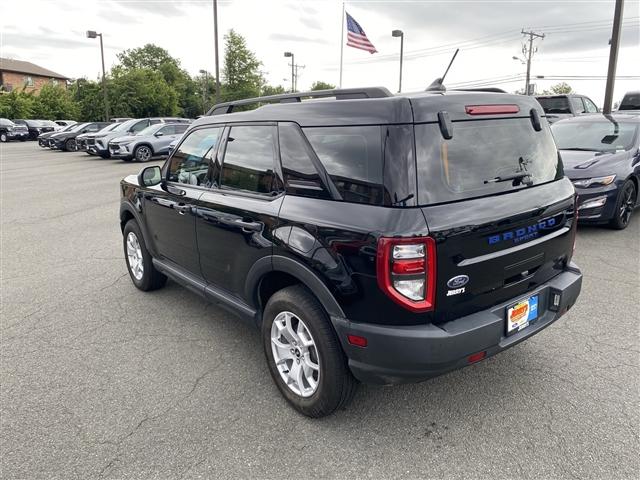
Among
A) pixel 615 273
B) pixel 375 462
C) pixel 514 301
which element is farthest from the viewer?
pixel 615 273

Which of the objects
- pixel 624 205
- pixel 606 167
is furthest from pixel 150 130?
pixel 624 205

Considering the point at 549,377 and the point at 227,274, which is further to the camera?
the point at 227,274

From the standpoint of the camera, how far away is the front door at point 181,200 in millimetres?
3633

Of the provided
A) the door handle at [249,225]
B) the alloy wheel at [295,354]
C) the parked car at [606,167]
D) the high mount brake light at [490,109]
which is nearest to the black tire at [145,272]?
the door handle at [249,225]

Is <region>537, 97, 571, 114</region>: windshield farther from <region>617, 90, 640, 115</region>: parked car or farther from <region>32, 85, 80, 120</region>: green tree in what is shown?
<region>32, 85, 80, 120</region>: green tree

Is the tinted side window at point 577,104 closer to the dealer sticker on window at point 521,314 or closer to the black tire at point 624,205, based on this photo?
the black tire at point 624,205

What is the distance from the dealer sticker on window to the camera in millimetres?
2551

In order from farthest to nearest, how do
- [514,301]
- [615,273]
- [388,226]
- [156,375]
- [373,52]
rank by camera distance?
[373,52] → [615,273] → [156,375] → [514,301] → [388,226]

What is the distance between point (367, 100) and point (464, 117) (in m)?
0.53

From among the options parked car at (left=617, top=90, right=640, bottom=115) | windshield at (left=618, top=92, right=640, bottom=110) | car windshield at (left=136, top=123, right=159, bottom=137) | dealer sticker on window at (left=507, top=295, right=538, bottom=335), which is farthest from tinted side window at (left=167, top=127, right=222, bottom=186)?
windshield at (left=618, top=92, right=640, bottom=110)

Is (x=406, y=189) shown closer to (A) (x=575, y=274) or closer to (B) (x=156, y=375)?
(A) (x=575, y=274)

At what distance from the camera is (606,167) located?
643 centimetres

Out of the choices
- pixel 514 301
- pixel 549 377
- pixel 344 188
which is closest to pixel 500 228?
pixel 514 301

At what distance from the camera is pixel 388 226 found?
2.21 meters
